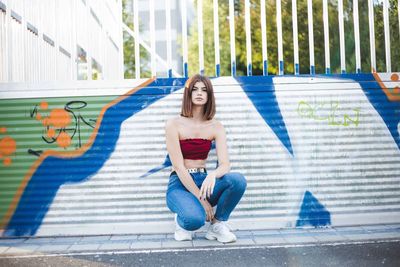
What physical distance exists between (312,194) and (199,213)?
1.46 meters

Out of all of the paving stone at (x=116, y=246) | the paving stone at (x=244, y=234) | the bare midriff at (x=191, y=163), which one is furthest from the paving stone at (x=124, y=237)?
the paving stone at (x=244, y=234)

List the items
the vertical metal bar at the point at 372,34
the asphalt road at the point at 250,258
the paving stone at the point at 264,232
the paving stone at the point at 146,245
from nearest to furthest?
the asphalt road at the point at 250,258 < the paving stone at the point at 146,245 < the paving stone at the point at 264,232 < the vertical metal bar at the point at 372,34

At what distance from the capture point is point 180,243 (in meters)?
4.19

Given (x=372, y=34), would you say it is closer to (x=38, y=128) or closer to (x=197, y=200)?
(x=197, y=200)

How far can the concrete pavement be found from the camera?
402cm

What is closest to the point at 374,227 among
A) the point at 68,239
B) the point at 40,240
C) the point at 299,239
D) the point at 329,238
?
the point at 329,238

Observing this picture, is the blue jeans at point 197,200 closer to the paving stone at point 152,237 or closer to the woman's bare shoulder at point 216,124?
the paving stone at point 152,237

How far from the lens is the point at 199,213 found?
13.1 ft

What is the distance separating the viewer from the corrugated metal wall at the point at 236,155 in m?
4.64

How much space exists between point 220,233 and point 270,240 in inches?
19.5

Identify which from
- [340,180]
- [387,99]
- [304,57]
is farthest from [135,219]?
[304,57]

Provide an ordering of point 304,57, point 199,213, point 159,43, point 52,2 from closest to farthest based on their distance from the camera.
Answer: point 199,213
point 52,2
point 304,57
point 159,43

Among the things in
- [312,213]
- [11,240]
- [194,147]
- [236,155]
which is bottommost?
[11,240]

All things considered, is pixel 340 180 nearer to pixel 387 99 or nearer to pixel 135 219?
pixel 387 99
